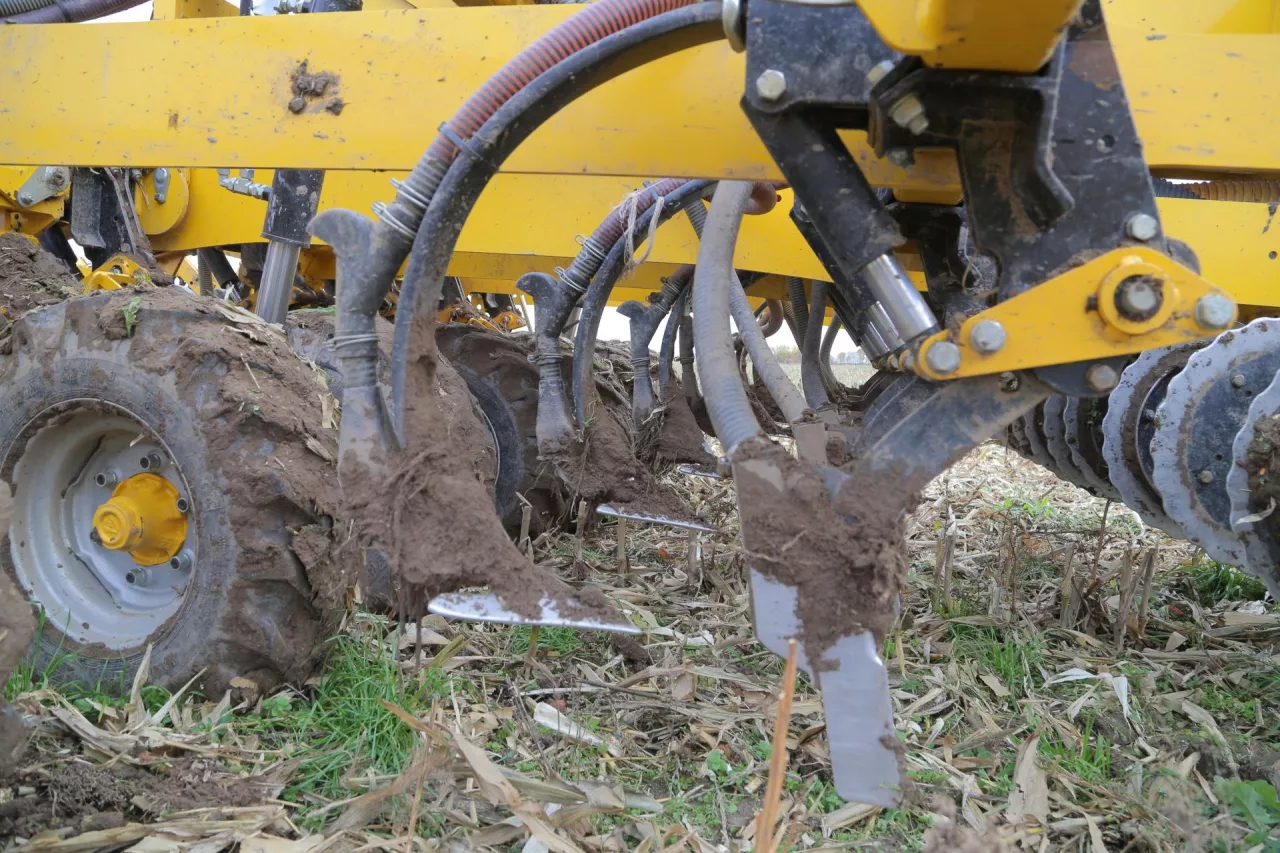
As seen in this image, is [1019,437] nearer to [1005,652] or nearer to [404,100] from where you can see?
[1005,652]

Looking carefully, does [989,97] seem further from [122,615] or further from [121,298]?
[122,615]

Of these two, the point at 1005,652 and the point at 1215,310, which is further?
the point at 1005,652

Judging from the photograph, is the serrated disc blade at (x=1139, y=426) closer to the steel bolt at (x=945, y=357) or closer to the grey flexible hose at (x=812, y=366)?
the grey flexible hose at (x=812, y=366)

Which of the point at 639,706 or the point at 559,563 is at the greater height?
the point at 559,563

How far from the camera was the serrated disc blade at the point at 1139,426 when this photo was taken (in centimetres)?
280

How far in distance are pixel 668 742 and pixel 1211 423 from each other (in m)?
1.63

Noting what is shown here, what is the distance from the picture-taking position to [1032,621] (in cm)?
313

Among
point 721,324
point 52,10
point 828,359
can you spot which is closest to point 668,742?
point 721,324

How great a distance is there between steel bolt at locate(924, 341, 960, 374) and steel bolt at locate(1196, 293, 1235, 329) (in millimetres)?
376

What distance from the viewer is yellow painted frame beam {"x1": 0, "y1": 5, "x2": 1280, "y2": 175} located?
5.82ft

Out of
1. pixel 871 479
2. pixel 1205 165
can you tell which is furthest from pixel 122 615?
pixel 1205 165

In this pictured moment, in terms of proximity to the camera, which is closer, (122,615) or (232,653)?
(232,653)

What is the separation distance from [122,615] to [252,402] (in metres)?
0.74

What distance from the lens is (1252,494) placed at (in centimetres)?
212
